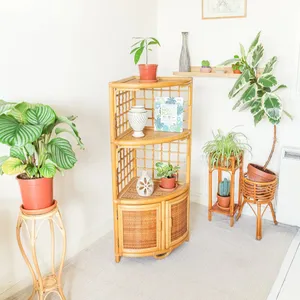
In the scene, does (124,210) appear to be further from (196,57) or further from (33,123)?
(196,57)

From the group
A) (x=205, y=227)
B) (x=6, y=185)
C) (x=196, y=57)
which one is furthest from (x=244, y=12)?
(x=6, y=185)

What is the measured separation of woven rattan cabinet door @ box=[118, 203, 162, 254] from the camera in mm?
2549

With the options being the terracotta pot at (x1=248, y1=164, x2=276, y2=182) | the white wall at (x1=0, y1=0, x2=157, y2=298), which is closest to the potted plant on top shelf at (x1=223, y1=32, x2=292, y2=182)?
the terracotta pot at (x1=248, y1=164, x2=276, y2=182)

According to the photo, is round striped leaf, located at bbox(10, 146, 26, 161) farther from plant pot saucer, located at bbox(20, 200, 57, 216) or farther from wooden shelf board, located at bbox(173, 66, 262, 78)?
wooden shelf board, located at bbox(173, 66, 262, 78)

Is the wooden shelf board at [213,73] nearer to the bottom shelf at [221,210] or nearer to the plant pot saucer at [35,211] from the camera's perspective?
the bottom shelf at [221,210]

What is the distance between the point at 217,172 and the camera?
137 inches

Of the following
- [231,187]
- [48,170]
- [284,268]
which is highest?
[48,170]

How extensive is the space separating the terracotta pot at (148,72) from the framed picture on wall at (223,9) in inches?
43.6

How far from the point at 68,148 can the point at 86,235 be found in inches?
44.3

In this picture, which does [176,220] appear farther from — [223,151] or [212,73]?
[212,73]

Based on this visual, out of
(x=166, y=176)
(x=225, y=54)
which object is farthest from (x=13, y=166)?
(x=225, y=54)

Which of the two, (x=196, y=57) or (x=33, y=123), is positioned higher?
(x=196, y=57)

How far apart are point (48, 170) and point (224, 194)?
1818mm

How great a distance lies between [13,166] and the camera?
1845 mm
